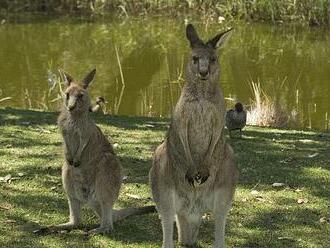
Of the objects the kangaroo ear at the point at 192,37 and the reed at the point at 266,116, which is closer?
the kangaroo ear at the point at 192,37

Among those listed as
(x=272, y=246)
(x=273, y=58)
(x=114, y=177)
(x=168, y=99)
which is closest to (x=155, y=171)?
(x=114, y=177)

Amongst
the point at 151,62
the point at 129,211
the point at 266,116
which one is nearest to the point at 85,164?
the point at 129,211

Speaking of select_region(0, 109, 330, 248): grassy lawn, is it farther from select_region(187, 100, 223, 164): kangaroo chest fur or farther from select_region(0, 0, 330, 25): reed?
select_region(0, 0, 330, 25): reed

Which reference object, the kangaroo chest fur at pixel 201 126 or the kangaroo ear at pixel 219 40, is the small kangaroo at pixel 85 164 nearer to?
the kangaroo chest fur at pixel 201 126

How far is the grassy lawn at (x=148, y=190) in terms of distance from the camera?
13.9 feet

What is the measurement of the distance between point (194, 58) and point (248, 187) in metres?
2.07

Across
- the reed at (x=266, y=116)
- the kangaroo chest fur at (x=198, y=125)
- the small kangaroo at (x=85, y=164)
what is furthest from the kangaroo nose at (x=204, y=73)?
the reed at (x=266, y=116)

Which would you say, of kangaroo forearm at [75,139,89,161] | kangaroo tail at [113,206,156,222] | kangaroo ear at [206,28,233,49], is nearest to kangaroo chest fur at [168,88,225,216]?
kangaroo ear at [206,28,233,49]

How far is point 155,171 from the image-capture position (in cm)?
367

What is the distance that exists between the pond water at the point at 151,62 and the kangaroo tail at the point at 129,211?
5.12m

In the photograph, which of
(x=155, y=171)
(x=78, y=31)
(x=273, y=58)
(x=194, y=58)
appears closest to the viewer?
(x=194, y=58)

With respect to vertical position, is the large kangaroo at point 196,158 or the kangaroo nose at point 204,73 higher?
the kangaroo nose at point 204,73

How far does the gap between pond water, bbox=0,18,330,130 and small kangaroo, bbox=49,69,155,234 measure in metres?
5.48

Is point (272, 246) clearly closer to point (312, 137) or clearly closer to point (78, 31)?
point (312, 137)
